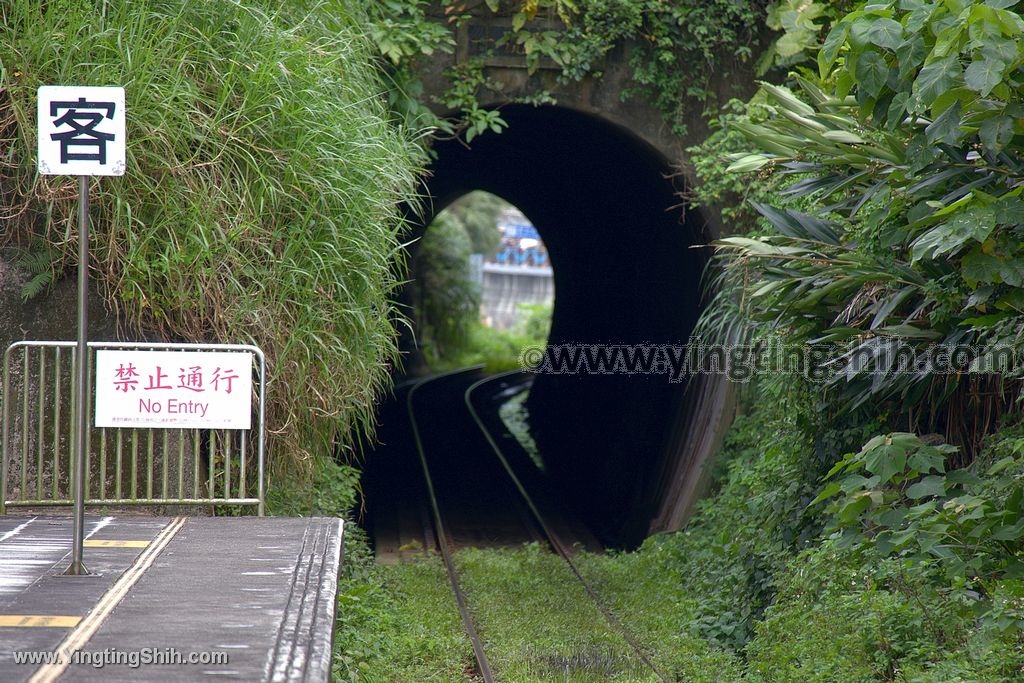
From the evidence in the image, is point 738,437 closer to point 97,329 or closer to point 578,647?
point 578,647

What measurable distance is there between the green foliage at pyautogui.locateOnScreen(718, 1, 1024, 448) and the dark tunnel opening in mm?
3319

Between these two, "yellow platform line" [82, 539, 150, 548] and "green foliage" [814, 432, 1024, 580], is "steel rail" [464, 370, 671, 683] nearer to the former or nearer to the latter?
"green foliage" [814, 432, 1024, 580]


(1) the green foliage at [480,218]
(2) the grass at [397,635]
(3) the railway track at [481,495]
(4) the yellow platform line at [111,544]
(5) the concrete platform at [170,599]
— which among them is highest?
(1) the green foliage at [480,218]

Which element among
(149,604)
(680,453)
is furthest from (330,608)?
(680,453)

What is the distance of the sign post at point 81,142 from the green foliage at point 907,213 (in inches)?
133

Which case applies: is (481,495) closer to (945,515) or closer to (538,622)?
(538,622)

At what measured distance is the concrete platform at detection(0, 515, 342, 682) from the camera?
3.65m

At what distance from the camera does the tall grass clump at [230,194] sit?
6.25 m

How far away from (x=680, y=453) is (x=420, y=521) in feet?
10.6

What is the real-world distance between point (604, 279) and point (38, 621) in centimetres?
1236

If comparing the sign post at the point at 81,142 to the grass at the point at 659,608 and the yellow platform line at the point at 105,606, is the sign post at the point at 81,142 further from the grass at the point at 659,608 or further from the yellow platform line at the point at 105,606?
the grass at the point at 659,608

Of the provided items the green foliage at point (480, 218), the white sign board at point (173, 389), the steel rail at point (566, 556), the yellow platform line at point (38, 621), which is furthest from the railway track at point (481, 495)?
the green foliage at point (480, 218)

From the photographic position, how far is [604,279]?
15836mm

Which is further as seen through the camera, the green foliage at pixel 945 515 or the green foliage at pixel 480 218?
the green foliage at pixel 480 218
